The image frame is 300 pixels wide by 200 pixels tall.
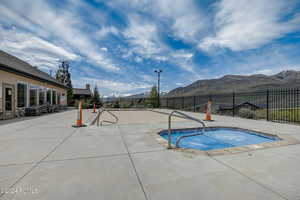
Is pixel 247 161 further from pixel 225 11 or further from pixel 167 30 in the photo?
pixel 167 30

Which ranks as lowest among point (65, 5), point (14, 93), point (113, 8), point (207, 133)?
point (207, 133)

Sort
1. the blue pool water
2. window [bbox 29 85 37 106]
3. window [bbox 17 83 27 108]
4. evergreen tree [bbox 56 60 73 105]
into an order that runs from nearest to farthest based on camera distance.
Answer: the blue pool water, window [bbox 17 83 27 108], window [bbox 29 85 37 106], evergreen tree [bbox 56 60 73 105]

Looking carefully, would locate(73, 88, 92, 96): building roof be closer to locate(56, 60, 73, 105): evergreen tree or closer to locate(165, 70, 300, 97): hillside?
locate(56, 60, 73, 105): evergreen tree

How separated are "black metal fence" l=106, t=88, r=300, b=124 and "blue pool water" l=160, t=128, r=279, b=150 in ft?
11.7

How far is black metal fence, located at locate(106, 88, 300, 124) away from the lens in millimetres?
7281

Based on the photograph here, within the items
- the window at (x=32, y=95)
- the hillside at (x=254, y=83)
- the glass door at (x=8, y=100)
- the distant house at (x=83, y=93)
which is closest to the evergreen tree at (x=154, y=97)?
the hillside at (x=254, y=83)

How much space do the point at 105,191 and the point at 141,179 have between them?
1.73 ft

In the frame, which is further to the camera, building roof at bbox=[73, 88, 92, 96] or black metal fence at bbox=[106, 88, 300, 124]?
building roof at bbox=[73, 88, 92, 96]

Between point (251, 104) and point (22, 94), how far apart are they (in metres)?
18.4

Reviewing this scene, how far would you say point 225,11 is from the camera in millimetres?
6867

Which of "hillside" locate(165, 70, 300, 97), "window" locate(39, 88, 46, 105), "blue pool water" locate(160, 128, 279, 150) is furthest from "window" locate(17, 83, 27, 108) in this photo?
"hillside" locate(165, 70, 300, 97)

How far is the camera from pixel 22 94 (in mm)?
9680

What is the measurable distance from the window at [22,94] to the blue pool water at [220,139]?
431 inches

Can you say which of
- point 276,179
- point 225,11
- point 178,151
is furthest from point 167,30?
point 276,179
